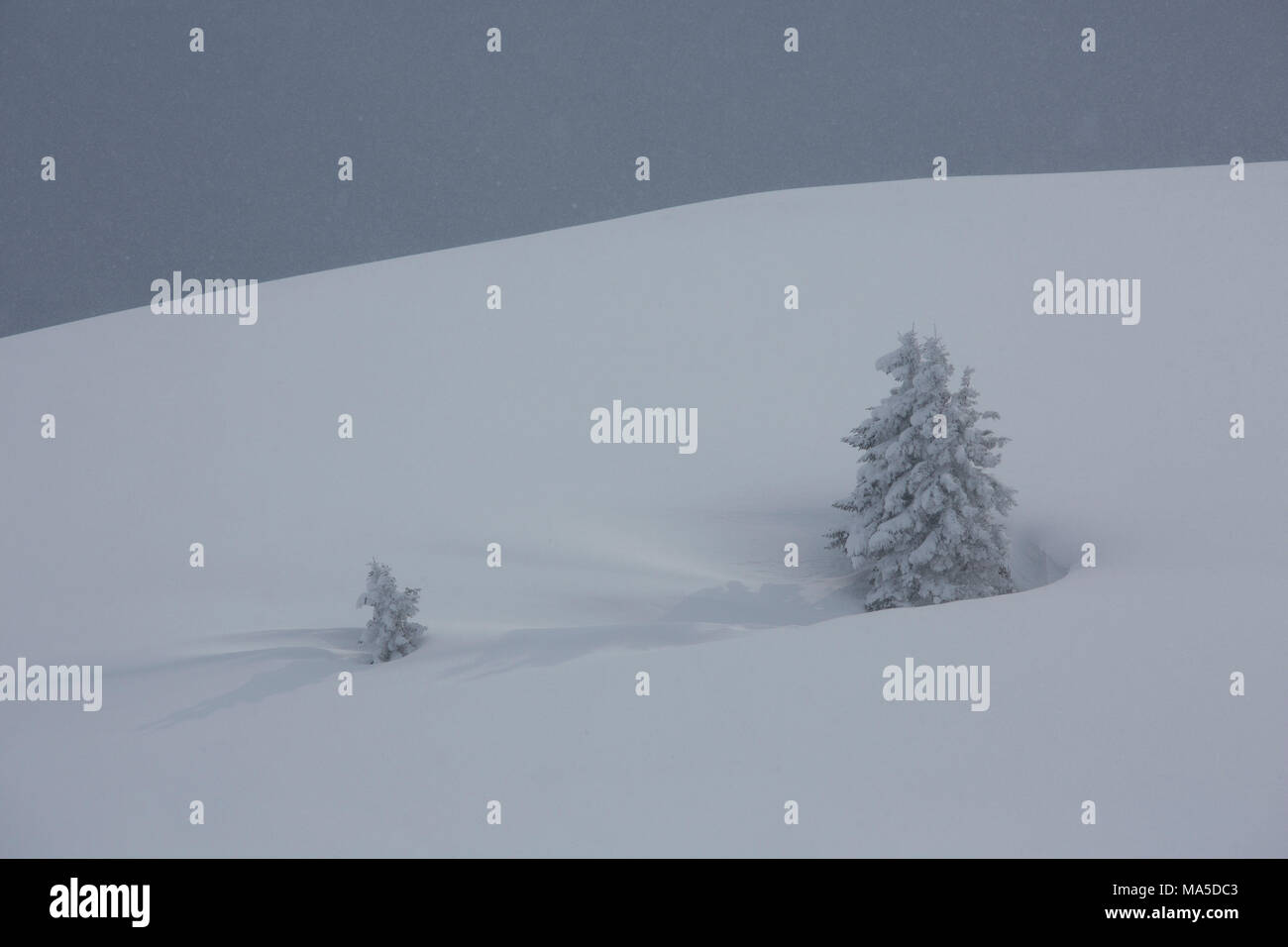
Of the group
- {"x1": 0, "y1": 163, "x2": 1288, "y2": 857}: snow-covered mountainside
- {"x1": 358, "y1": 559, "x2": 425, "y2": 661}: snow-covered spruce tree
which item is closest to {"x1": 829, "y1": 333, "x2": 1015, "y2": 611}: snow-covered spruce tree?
{"x1": 0, "y1": 163, "x2": 1288, "y2": 857}: snow-covered mountainside

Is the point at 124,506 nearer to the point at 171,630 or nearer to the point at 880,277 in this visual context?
the point at 171,630

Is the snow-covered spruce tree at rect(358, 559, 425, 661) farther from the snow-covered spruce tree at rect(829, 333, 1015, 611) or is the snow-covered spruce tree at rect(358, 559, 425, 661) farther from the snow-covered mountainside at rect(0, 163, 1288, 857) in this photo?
the snow-covered spruce tree at rect(829, 333, 1015, 611)

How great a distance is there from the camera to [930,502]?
741 cm

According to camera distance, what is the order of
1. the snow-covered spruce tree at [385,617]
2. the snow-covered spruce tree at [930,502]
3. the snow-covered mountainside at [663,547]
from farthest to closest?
the snow-covered spruce tree at [930,502] < the snow-covered spruce tree at [385,617] < the snow-covered mountainside at [663,547]

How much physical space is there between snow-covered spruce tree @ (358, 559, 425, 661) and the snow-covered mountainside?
0.14m

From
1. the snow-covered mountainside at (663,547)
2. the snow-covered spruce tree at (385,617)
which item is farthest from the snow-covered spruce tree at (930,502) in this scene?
the snow-covered spruce tree at (385,617)

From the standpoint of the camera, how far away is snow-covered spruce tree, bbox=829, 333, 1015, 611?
24.3ft

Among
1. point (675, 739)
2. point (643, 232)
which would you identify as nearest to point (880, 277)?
point (643, 232)

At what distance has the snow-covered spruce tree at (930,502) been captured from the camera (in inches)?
291

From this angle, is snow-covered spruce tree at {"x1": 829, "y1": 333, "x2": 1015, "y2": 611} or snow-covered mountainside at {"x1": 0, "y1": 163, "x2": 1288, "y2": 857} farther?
snow-covered spruce tree at {"x1": 829, "y1": 333, "x2": 1015, "y2": 611}

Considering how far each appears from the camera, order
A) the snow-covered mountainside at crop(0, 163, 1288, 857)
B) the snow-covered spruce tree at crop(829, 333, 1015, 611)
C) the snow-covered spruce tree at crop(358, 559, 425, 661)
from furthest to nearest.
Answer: the snow-covered spruce tree at crop(829, 333, 1015, 611)
the snow-covered spruce tree at crop(358, 559, 425, 661)
the snow-covered mountainside at crop(0, 163, 1288, 857)

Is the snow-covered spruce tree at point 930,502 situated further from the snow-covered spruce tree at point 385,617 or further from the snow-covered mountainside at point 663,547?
the snow-covered spruce tree at point 385,617

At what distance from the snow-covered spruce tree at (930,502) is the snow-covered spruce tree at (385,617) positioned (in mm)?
3465

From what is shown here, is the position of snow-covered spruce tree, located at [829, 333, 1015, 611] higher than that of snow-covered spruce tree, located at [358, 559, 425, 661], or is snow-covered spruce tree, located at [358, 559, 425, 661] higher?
snow-covered spruce tree, located at [829, 333, 1015, 611]
